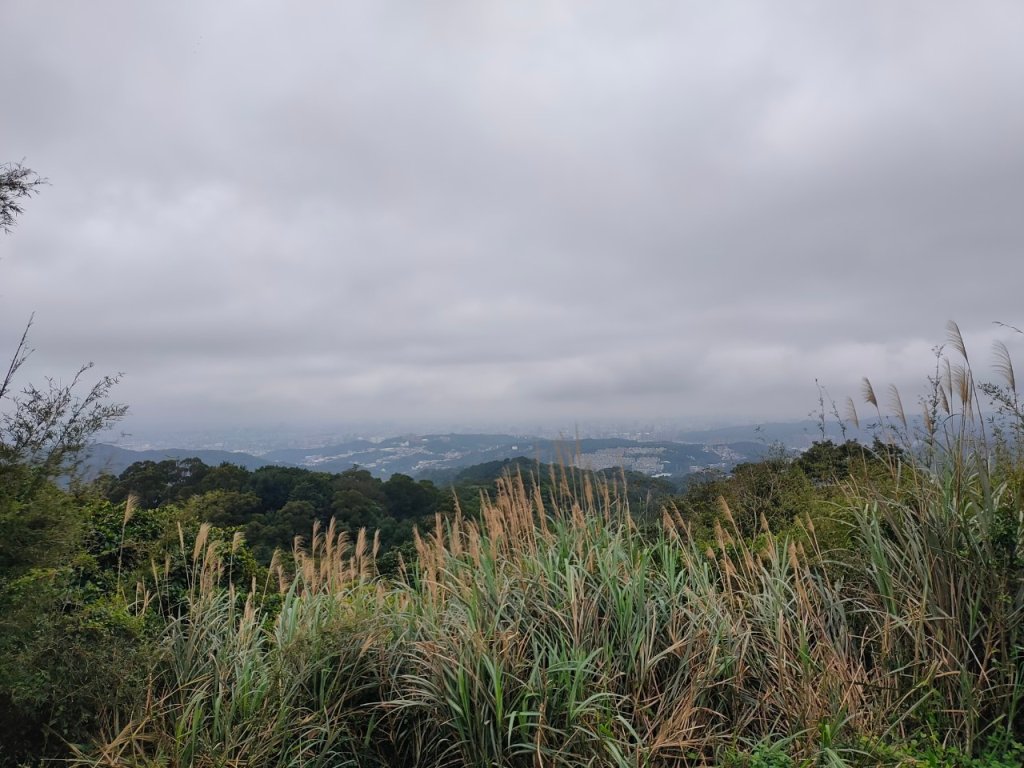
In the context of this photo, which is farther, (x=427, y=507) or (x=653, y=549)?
(x=427, y=507)

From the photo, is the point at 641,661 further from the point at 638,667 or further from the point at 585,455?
the point at 585,455

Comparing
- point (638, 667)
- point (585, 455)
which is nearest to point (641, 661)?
point (638, 667)

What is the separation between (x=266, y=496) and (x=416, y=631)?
18954 millimetres

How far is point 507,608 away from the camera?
4117 mm

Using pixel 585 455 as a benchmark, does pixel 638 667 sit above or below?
below

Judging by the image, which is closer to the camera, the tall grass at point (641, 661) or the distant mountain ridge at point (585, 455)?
the tall grass at point (641, 661)

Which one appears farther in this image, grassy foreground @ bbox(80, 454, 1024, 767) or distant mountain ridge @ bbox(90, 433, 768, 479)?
distant mountain ridge @ bbox(90, 433, 768, 479)

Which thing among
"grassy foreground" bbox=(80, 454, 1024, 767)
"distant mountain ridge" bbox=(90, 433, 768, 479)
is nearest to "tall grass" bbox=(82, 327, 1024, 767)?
"grassy foreground" bbox=(80, 454, 1024, 767)

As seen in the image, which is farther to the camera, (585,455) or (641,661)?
(585,455)

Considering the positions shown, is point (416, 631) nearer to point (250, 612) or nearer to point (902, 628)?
point (250, 612)

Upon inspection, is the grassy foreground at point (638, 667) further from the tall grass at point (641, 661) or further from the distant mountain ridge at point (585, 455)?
the distant mountain ridge at point (585, 455)

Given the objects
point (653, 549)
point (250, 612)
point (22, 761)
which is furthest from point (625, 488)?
point (22, 761)

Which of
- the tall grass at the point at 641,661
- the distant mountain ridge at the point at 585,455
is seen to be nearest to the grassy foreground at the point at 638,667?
the tall grass at the point at 641,661

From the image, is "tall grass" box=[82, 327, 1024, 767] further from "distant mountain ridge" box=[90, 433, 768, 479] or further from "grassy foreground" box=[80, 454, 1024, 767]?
"distant mountain ridge" box=[90, 433, 768, 479]
